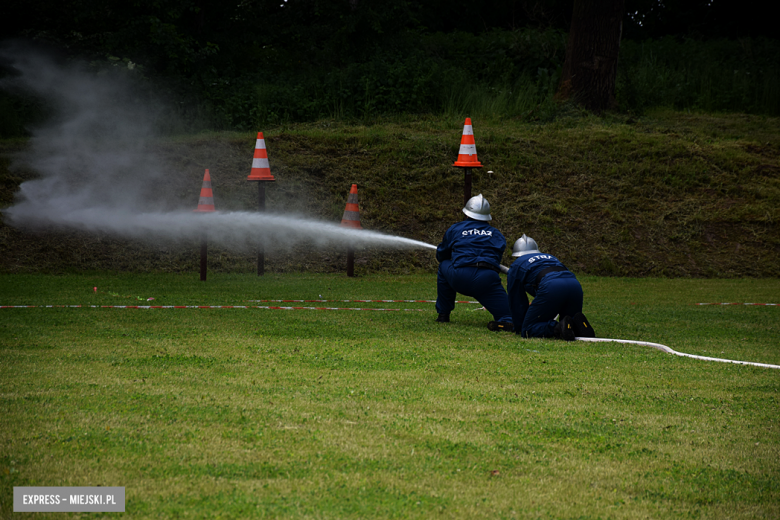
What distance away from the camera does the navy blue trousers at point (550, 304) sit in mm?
7441

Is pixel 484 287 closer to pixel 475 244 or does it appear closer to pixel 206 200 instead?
pixel 475 244

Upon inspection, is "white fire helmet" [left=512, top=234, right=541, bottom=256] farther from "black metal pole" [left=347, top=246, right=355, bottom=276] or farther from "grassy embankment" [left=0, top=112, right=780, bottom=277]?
"grassy embankment" [left=0, top=112, right=780, bottom=277]

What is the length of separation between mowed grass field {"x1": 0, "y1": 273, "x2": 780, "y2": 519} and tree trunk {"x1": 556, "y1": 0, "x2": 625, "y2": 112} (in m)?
12.8

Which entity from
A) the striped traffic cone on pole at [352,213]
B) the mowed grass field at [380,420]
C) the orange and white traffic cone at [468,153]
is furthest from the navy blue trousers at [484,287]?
the striped traffic cone on pole at [352,213]

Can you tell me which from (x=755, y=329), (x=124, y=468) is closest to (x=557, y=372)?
(x=124, y=468)

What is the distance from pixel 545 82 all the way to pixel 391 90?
4.33m

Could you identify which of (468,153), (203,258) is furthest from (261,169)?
(468,153)

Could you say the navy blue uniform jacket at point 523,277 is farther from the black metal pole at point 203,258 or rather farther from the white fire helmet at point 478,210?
the black metal pole at point 203,258

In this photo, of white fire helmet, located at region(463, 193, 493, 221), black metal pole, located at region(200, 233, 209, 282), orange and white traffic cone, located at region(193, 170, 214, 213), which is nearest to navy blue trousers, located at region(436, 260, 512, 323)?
white fire helmet, located at region(463, 193, 493, 221)

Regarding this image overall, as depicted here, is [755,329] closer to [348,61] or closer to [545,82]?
[545,82]

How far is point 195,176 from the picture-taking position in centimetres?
1599

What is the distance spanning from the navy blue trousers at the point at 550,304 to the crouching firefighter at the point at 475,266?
→ 0.53m

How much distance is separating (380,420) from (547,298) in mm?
3750

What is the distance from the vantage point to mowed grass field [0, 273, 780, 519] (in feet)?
10.1
